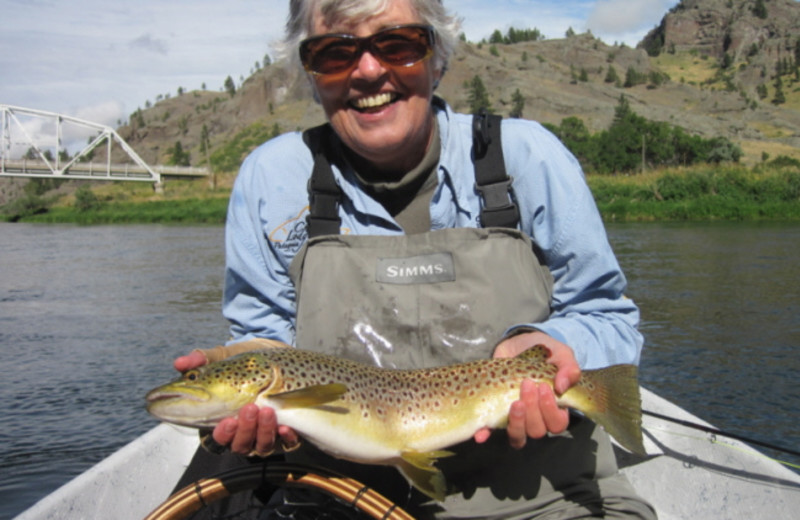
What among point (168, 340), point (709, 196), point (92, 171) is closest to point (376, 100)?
point (168, 340)

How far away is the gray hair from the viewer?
2512 mm

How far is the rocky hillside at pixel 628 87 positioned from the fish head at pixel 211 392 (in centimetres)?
5430

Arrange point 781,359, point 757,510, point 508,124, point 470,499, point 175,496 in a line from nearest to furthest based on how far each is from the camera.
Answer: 1. point 175,496
2. point 470,499
3. point 508,124
4. point 757,510
5. point 781,359

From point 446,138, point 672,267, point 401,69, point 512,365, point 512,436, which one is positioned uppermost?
point 401,69

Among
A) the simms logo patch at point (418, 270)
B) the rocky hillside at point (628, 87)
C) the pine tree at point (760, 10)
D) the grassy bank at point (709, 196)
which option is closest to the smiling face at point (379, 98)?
the simms logo patch at point (418, 270)

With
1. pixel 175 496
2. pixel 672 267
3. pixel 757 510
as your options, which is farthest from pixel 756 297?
pixel 175 496

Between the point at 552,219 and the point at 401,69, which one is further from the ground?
the point at 401,69

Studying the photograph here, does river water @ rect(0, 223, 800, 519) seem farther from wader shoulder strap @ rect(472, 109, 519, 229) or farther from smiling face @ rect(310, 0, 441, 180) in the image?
wader shoulder strap @ rect(472, 109, 519, 229)

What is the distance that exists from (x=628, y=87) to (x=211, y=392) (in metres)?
118

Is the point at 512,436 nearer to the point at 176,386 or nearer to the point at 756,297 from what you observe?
the point at 176,386

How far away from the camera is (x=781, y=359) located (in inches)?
336

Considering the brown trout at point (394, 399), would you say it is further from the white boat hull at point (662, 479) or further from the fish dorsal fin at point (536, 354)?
the white boat hull at point (662, 479)

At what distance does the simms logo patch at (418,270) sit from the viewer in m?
2.48

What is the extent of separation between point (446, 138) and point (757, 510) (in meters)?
2.18
